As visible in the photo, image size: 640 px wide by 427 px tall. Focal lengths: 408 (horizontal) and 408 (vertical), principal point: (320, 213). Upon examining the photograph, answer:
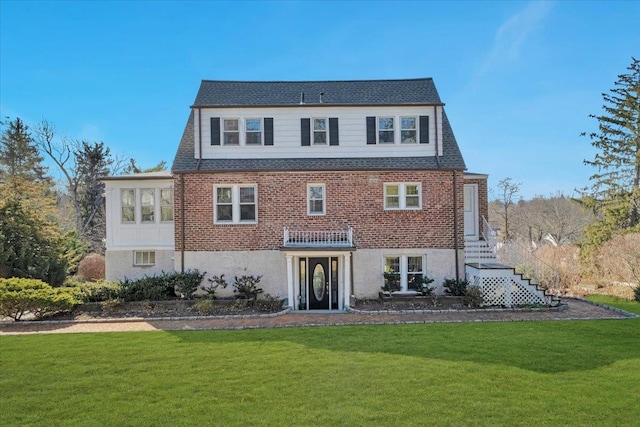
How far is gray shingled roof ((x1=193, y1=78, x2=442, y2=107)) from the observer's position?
18.0m

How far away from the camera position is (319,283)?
16500 mm

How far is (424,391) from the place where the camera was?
22.7 ft

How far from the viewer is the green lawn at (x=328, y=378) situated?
615cm

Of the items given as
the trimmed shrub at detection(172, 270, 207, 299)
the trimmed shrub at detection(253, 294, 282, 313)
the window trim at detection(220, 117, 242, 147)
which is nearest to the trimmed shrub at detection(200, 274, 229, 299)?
the trimmed shrub at detection(172, 270, 207, 299)

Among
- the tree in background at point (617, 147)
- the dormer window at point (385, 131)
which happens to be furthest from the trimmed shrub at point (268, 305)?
the tree in background at point (617, 147)

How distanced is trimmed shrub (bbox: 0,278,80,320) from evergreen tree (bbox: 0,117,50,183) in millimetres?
22966

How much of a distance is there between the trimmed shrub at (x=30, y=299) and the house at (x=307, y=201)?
11.4 ft

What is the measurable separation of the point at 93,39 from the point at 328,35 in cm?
1047

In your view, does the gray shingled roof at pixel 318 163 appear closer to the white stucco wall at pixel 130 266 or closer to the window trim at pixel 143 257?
the white stucco wall at pixel 130 266

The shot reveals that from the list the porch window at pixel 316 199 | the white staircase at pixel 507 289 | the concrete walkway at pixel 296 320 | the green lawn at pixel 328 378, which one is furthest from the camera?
the porch window at pixel 316 199

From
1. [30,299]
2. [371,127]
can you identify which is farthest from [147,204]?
[371,127]

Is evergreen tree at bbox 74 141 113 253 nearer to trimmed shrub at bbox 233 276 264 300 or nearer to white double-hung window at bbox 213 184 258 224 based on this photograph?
white double-hung window at bbox 213 184 258 224

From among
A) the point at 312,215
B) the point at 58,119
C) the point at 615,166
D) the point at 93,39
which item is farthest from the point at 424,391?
the point at 58,119

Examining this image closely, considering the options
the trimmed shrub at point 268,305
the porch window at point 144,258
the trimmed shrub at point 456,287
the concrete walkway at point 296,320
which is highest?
the porch window at point 144,258
